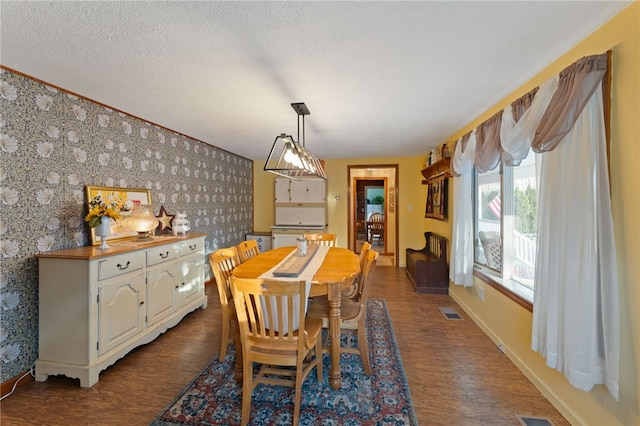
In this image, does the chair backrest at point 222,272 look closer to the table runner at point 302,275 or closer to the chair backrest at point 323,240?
the table runner at point 302,275

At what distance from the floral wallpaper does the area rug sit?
133 centimetres

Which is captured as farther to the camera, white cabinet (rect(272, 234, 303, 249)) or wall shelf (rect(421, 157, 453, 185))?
white cabinet (rect(272, 234, 303, 249))

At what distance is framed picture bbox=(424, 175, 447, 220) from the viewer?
415cm

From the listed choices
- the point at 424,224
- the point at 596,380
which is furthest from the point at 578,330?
the point at 424,224

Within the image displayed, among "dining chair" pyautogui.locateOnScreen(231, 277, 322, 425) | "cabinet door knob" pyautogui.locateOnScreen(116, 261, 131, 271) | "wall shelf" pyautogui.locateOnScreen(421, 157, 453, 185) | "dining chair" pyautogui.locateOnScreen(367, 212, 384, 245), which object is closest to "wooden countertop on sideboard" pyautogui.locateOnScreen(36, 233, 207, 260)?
"cabinet door knob" pyautogui.locateOnScreen(116, 261, 131, 271)

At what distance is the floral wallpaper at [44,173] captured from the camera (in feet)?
A: 6.40

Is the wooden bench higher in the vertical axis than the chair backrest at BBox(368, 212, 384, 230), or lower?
lower

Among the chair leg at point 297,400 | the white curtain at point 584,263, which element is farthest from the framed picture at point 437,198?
the chair leg at point 297,400

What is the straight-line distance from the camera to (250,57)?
1.80 metres

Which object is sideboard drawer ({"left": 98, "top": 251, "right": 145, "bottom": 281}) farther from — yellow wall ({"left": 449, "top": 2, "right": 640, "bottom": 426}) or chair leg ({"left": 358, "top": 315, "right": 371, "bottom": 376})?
yellow wall ({"left": 449, "top": 2, "right": 640, "bottom": 426})

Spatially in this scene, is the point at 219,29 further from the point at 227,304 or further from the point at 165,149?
the point at 165,149

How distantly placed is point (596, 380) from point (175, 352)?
295 cm

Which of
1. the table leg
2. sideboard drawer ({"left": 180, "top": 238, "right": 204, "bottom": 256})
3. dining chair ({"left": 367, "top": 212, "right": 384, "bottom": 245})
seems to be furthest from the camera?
dining chair ({"left": 367, "top": 212, "right": 384, "bottom": 245})

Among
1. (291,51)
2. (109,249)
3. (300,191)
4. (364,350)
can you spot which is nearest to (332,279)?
(364,350)
